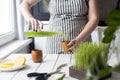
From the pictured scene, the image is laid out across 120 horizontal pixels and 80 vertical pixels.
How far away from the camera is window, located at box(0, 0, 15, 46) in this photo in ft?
7.75

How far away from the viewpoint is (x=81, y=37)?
1510mm

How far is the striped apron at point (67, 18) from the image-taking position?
5.43 feet

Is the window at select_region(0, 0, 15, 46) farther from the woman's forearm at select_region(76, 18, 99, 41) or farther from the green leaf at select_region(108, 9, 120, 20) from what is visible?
the green leaf at select_region(108, 9, 120, 20)

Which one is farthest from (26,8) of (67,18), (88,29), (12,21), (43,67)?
(12,21)

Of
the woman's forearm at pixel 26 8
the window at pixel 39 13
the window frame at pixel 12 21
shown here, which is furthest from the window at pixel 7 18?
the woman's forearm at pixel 26 8

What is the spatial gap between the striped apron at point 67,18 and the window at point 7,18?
78 cm

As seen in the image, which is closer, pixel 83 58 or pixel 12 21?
pixel 83 58

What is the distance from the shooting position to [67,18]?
65.7 inches

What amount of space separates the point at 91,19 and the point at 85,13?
91mm

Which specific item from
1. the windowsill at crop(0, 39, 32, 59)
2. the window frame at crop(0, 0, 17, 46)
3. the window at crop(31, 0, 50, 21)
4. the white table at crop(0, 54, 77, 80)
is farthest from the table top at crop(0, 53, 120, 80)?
the window at crop(31, 0, 50, 21)

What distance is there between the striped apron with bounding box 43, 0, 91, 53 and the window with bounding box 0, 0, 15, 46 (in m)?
0.78

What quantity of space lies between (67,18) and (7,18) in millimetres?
1017

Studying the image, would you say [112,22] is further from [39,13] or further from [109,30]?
[39,13]

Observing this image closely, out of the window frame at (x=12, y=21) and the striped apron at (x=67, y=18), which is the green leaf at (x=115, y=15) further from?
the window frame at (x=12, y=21)
